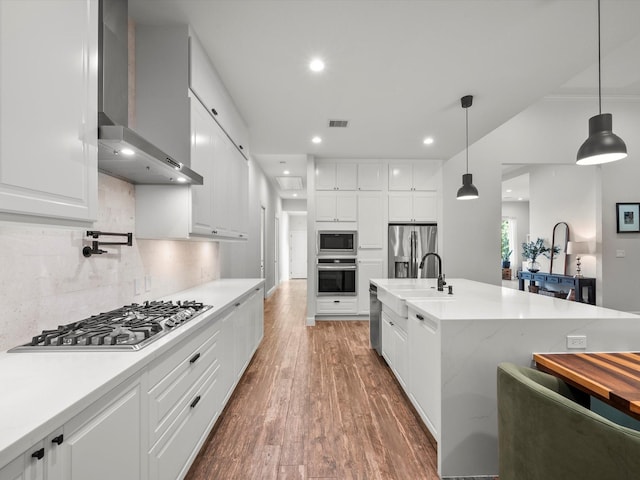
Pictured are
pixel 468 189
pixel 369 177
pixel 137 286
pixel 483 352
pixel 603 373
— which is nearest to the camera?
pixel 603 373

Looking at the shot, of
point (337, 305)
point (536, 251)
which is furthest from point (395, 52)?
point (536, 251)

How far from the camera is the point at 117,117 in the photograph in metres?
1.58

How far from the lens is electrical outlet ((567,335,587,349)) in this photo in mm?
1596

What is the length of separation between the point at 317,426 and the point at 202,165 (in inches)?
82.5

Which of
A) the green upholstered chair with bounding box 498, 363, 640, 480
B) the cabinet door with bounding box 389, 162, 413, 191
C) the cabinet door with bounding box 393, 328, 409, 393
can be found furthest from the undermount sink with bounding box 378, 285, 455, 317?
the cabinet door with bounding box 389, 162, 413, 191

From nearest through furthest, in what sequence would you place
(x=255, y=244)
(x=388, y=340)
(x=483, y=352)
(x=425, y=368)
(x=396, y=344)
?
(x=483, y=352)
(x=425, y=368)
(x=396, y=344)
(x=388, y=340)
(x=255, y=244)

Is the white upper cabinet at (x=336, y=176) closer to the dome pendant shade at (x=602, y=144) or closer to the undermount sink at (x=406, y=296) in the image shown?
the undermount sink at (x=406, y=296)

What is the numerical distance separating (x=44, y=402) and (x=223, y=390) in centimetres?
147

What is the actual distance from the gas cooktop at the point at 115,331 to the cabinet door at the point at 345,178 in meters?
3.75

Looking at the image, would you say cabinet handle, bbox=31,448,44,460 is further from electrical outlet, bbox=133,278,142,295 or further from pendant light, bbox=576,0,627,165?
pendant light, bbox=576,0,627,165

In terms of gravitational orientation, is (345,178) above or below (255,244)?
above

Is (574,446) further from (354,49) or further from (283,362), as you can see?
(283,362)

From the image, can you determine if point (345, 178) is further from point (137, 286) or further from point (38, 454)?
point (38, 454)

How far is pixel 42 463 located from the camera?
734 millimetres
